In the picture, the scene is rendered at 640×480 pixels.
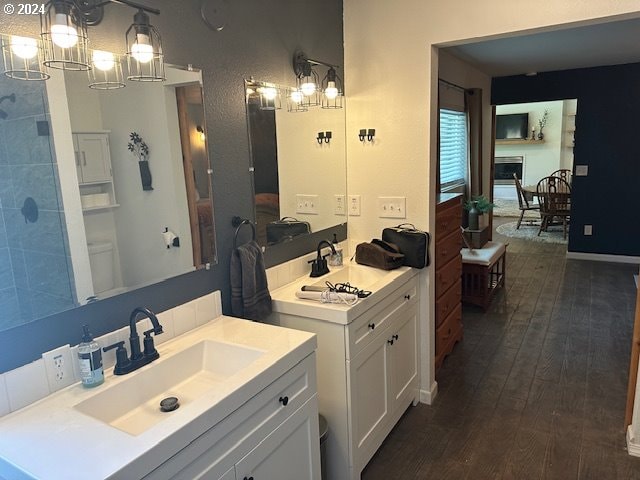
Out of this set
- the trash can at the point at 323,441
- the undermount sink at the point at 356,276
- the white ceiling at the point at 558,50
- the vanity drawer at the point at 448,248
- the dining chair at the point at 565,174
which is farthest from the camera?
the dining chair at the point at 565,174

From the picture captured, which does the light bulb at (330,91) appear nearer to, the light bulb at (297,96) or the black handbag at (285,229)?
the light bulb at (297,96)

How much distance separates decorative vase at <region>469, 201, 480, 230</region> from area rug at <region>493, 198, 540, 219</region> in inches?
196

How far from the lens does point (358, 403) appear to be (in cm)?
214

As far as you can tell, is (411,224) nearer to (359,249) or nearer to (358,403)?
(359,249)

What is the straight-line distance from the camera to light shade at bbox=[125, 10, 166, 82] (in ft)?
5.13

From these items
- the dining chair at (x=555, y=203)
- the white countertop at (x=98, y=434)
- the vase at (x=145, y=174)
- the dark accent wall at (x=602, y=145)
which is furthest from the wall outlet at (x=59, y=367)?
the dining chair at (x=555, y=203)

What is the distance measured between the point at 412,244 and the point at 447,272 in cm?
73

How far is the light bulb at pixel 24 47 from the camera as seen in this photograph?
1.31 m

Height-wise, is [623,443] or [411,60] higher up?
[411,60]

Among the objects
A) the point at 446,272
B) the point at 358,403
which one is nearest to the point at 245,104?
the point at 358,403

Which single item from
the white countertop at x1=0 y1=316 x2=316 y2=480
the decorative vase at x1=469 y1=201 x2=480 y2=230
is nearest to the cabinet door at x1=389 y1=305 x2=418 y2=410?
the white countertop at x1=0 y1=316 x2=316 y2=480

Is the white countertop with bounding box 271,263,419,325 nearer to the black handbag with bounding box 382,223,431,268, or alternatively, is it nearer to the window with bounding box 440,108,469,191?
the black handbag with bounding box 382,223,431,268

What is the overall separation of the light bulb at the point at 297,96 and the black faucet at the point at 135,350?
1.36 metres

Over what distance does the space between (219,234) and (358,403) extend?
97cm
